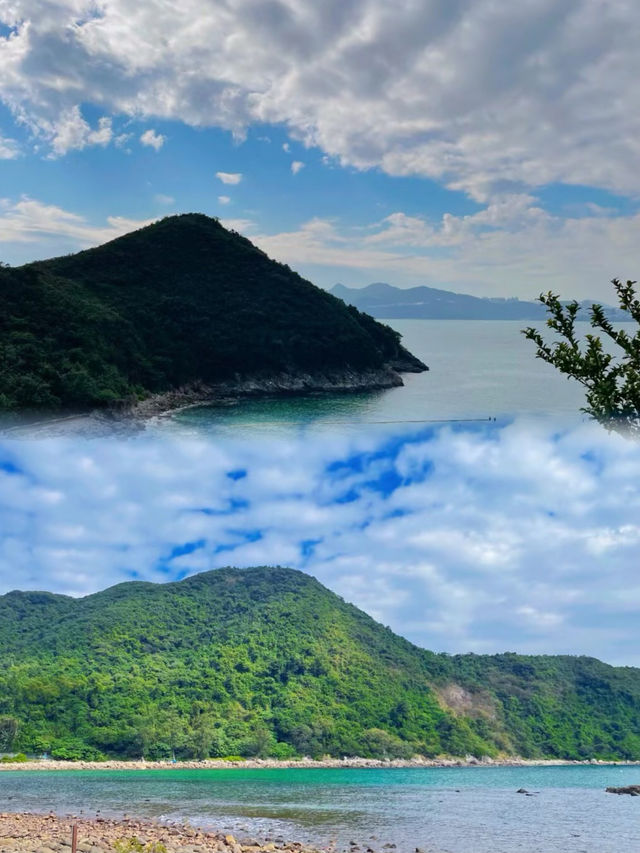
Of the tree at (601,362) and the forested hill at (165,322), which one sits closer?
the tree at (601,362)

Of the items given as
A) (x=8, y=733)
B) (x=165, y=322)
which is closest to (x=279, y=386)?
(x=165, y=322)

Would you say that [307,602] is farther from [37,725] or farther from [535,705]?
[37,725]

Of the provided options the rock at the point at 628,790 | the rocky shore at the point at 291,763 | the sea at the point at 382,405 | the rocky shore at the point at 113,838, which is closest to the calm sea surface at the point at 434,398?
the sea at the point at 382,405

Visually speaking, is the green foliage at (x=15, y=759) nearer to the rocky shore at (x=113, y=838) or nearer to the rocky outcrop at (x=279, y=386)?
the rocky shore at (x=113, y=838)

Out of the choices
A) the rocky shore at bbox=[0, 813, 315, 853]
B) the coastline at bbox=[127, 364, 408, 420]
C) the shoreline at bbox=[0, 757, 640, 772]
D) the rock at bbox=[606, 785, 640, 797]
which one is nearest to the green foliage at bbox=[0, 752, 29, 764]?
the shoreline at bbox=[0, 757, 640, 772]

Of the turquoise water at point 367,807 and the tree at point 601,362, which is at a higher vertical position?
the tree at point 601,362

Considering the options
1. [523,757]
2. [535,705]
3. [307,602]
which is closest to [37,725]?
[307,602]

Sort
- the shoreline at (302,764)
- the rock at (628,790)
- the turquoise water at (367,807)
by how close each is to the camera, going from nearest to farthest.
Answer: the turquoise water at (367,807) → the rock at (628,790) → the shoreline at (302,764)
